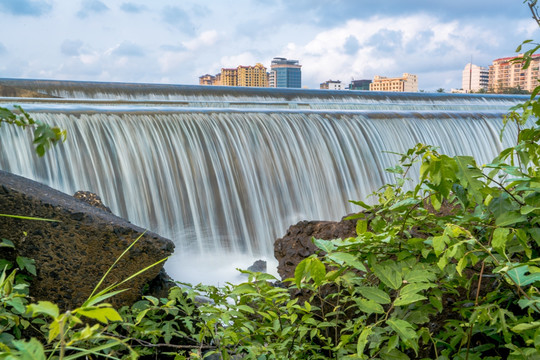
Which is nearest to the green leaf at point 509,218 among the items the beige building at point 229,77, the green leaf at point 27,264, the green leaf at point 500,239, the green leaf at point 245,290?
the green leaf at point 500,239

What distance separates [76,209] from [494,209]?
6.43 ft

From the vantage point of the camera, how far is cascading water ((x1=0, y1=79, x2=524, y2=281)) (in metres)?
6.41

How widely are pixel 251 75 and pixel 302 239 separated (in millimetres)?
43136

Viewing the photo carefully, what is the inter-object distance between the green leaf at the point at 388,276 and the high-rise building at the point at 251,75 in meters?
42.5

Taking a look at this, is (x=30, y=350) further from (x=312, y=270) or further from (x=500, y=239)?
(x=500, y=239)

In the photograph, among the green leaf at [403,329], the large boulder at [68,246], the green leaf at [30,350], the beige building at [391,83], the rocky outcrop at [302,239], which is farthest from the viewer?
the beige building at [391,83]

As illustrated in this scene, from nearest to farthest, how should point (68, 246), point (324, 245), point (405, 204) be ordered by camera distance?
1. point (324, 245)
2. point (405, 204)
3. point (68, 246)

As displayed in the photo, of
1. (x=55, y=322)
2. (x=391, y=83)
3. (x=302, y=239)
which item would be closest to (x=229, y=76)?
(x=391, y=83)

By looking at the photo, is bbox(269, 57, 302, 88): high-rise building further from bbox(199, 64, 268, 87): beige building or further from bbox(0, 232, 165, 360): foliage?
bbox(0, 232, 165, 360): foliage

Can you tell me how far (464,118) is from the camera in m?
11.0

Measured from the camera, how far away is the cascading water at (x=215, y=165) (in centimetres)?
641

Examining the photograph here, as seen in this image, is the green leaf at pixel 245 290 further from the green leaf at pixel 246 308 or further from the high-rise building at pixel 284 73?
the high-rise building at pixel 284 73

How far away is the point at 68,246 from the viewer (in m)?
2.78

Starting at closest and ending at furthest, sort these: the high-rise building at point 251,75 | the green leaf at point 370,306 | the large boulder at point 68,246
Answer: the green leaf at point 370,306 → the large boulder at point 68,246 → the high-rise building at point 251,75
